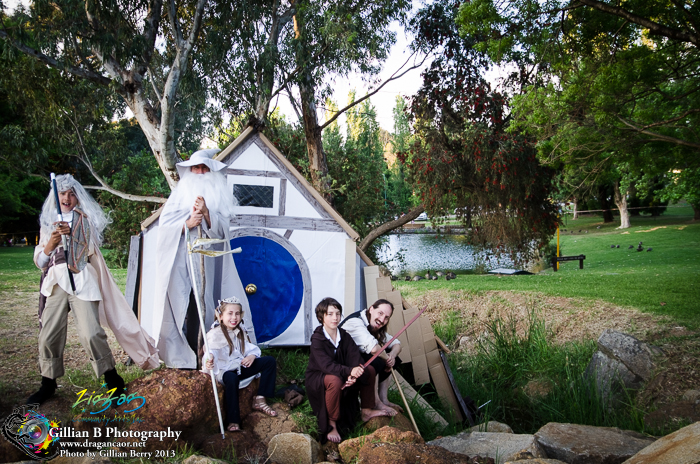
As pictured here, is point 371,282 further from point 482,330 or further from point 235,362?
point 482,330

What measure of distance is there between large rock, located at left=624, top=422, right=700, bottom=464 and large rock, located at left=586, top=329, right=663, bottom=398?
8.13 feet

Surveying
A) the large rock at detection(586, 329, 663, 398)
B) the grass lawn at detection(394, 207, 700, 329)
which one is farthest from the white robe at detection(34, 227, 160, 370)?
the grass lawn at detection(394, 207, 700, 329)

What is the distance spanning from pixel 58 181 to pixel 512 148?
7.59 metres

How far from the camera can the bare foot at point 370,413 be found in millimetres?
3917

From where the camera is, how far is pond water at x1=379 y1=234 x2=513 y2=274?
16.9 metres

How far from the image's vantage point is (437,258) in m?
19.5

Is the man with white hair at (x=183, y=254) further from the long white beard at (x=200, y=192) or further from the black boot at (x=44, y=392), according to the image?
the black boot at (x=44, y=392)

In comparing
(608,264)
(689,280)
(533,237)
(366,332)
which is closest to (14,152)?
(366,332)

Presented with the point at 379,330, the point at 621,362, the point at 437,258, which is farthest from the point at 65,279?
the point at 437,258

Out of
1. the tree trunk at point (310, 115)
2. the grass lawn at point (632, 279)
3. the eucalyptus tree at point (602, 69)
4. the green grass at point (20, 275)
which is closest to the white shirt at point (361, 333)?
the eucalyptus tree at point (602, 69)

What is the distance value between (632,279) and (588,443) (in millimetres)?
7959

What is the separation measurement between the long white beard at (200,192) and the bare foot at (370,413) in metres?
2.14

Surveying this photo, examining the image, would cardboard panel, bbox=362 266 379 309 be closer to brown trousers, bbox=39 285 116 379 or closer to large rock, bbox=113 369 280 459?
large rock, bbox=113 369 280 459

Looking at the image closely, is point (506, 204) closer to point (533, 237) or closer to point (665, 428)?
point (533, 237)
